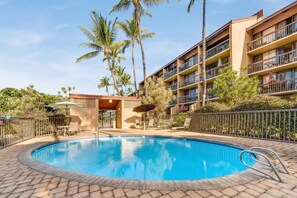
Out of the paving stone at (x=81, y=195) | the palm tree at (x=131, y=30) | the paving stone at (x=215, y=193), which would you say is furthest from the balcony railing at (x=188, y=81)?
the paving stone at (x=81, y=195)

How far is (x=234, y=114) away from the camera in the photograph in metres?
9.45

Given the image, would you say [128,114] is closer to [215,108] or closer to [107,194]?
→ [215,108]

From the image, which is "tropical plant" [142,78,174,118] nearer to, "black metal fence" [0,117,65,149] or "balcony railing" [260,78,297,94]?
"black metal fence" [0,117,65,149]

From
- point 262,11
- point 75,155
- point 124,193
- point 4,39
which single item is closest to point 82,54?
point 4,39

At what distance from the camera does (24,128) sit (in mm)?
8773

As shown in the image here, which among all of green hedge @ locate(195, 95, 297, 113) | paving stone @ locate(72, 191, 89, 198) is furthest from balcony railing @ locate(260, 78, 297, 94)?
paving stone @ locate(72, 191, 89, 198)

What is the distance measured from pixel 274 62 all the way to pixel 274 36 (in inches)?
97.8

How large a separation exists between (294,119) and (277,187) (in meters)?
5.35

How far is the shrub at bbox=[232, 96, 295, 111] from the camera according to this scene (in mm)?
7439

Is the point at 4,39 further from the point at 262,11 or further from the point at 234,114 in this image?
the point at 262,11

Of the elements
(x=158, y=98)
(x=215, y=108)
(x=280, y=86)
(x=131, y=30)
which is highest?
(x=131, y=30)

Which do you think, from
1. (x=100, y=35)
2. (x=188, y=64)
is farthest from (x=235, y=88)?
(x=100, y=35)

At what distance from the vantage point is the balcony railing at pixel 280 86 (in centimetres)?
1436

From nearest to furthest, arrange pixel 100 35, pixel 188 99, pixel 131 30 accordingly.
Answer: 1. pixel 100 35
2. pixel 131 30
3. pixel 188 99
